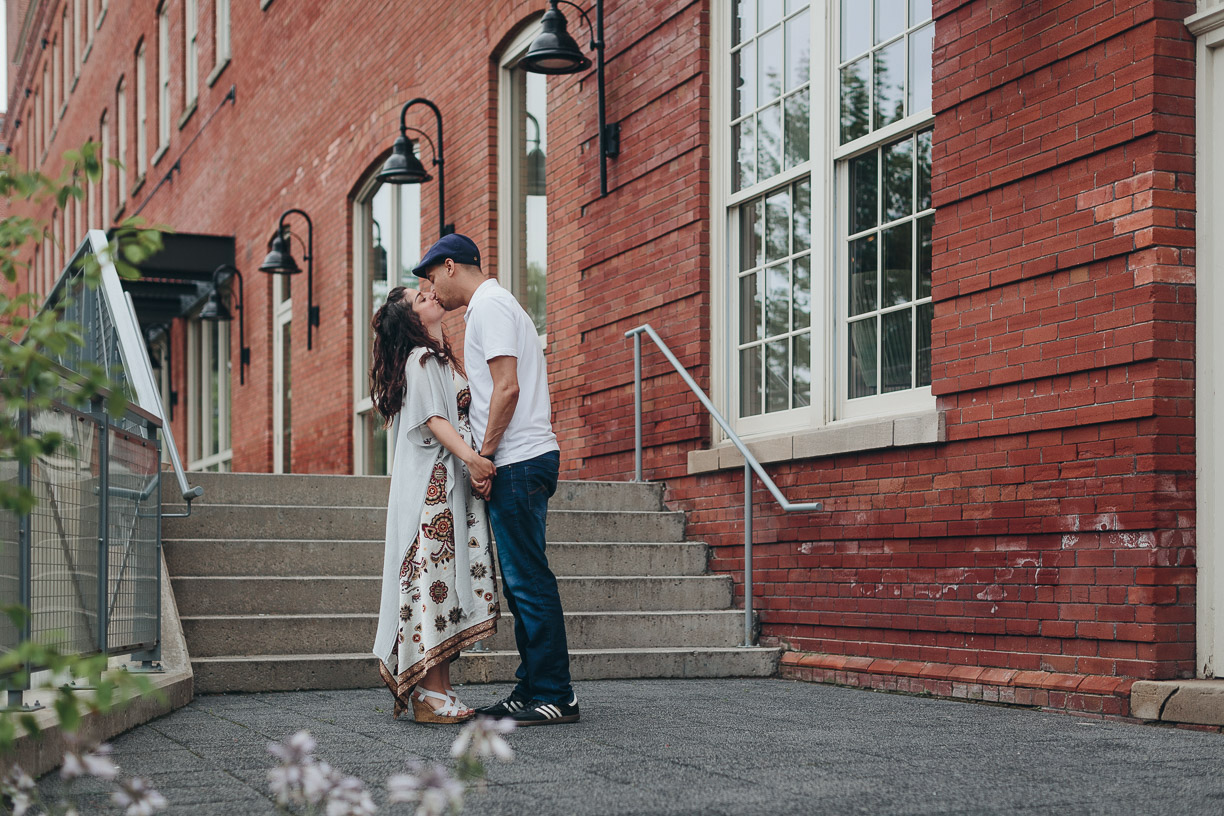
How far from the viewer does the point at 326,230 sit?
1406 centimetres

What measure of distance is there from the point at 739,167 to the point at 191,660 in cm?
400

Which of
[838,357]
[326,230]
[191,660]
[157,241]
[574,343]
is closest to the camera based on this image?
[157,241]

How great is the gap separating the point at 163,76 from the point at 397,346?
18.0 metres

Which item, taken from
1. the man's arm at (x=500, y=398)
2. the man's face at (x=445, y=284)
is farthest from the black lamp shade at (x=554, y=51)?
the man's arm at (x=500, y=398)

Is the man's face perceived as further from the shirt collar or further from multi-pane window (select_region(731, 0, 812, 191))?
multi-pane window (select_region(731, 0, 812, 191))

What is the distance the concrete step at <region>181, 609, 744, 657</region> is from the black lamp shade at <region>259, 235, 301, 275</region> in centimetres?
769

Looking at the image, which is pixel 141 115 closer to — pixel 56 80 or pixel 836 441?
pixel 56 80

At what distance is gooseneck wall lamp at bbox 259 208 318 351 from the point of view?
13.7m

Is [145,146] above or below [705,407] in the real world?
above

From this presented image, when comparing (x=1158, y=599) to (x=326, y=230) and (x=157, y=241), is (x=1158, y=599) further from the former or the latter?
(x=326, y=230)

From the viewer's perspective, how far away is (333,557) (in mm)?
7109

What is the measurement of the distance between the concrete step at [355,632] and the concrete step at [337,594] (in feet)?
0.46

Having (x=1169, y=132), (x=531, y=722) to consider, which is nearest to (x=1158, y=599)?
(x=1169, y=132)

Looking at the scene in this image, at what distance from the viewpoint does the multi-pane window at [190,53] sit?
1939 cm
